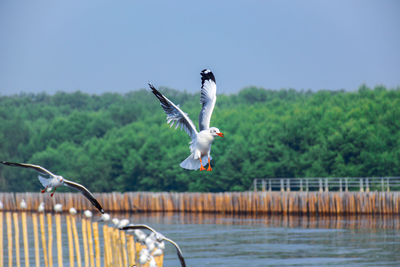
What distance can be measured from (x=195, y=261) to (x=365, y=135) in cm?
4069

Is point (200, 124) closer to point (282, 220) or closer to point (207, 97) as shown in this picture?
point (207, 97)

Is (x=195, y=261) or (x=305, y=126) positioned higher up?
(x=305, y=126)

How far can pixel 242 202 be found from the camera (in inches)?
2611

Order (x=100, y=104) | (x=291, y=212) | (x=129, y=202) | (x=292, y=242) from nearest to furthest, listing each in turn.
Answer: (x=292, y=242)
(x=291, y=212)
(x=129, y=202)
(x=100, y=104)

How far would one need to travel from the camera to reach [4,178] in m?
99.5

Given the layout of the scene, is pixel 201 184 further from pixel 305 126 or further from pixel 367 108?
pixel 367 108

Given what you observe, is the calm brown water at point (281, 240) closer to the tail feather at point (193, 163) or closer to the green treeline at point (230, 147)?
the green treeline at point (230, 147)

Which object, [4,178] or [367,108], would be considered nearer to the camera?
[367,108]

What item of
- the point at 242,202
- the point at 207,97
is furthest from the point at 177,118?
the point at 242,202

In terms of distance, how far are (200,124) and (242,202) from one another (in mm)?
51210

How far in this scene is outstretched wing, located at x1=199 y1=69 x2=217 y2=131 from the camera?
15.4m

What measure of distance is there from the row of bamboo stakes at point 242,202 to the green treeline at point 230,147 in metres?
8.37

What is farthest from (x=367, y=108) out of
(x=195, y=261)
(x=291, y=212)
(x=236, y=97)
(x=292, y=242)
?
(x=236, y=97)

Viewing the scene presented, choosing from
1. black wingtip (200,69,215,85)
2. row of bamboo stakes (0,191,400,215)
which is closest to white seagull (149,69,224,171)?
black wingtip (200,69,215,85)
